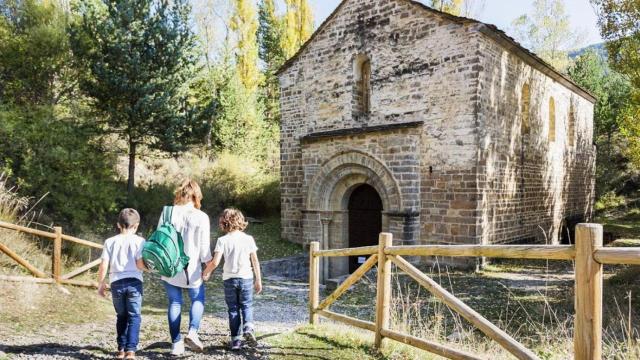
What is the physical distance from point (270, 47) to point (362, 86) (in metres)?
18.4

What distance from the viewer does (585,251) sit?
2.69 meters

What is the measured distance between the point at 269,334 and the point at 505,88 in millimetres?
9395

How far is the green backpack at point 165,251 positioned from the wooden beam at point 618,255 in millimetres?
3281

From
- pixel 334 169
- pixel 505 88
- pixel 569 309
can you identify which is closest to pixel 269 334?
pixel 569 309

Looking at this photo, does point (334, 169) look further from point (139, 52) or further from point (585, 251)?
point (585, 251)

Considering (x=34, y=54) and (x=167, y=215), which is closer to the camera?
(x=167, y=215)

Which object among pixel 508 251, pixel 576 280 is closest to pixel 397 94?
pixel 508 251

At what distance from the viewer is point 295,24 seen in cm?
2728

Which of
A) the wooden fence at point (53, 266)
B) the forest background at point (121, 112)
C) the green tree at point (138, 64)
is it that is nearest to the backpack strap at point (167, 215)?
the wooden fence at point (53, 266)

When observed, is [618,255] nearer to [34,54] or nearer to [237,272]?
[237,272]

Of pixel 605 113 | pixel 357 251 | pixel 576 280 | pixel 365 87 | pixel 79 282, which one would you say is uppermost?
pixel 605 113

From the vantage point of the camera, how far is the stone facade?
10508 millimetres

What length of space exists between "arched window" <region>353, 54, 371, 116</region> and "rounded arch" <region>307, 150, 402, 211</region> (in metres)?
1.45

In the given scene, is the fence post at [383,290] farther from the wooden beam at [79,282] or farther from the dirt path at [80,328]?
the wooden beam at [79,282]
